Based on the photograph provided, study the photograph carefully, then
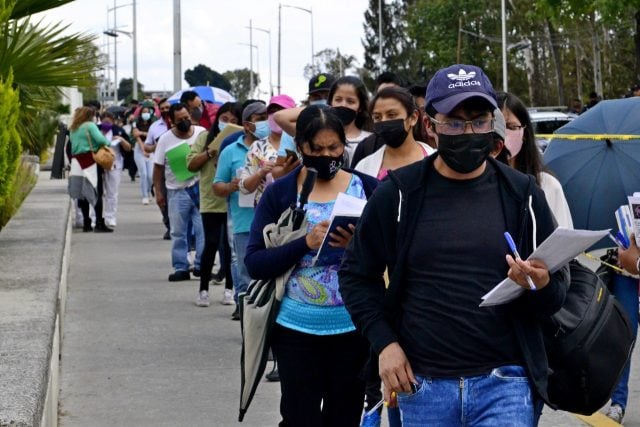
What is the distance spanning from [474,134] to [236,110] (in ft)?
25.2

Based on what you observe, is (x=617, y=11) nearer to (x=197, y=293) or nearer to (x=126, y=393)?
(x=197, y=293)

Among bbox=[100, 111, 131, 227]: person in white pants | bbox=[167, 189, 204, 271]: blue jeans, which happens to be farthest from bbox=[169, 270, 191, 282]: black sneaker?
bbox=[100, 111, 131, 227]: person in white pants

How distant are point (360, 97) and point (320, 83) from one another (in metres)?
0.82

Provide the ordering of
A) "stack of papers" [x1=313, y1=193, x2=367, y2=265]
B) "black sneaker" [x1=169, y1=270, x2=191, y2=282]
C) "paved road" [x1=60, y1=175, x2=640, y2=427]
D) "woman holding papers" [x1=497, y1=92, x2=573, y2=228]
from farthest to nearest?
"black sneaker" [x1=169, y1=270, x2=191, y2=282] → "paved road" [x1=60, y1=175, x2=640, y2=427] → "woman holding papers" [x1=497, y1=92, x2=573, y2=228] → "stack of papers" [x1=313, y1=193, x2=367, y2=265]

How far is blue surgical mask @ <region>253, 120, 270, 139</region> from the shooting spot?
9789 millimetres

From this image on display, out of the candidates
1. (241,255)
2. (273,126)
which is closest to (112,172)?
(241,255)

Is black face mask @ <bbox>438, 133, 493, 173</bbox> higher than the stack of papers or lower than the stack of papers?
higher

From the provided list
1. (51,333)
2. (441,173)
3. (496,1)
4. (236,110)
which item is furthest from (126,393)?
(496,1)

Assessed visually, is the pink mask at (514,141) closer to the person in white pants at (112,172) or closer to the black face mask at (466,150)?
the black face mask at (466,150)

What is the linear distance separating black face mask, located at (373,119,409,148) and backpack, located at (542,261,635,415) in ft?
8.33

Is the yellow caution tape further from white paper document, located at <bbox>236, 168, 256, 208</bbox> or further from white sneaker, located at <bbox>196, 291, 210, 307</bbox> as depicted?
white sneaker, located at <bbox>196, 291, 210, 307</bbox>

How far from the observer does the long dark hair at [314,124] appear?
550 centimetres

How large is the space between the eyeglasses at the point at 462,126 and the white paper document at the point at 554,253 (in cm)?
44

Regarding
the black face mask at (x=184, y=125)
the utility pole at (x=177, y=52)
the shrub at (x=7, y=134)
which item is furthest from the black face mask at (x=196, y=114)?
the utility pole at (x=177, y=52)
